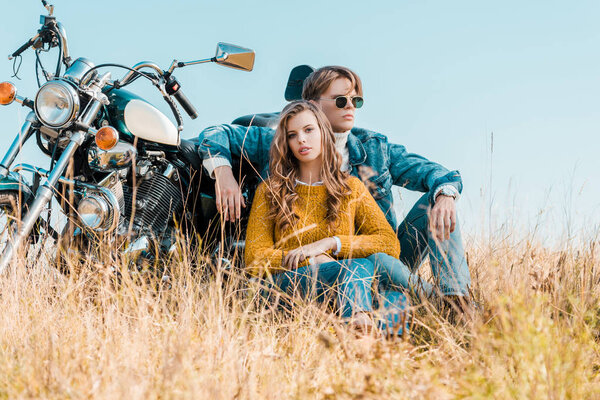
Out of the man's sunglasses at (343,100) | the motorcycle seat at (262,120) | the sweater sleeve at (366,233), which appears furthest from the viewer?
the motorcycle seat at (262,120)

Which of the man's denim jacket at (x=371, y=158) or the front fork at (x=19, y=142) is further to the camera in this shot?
the man's denim jacket at (x=371, y=158)

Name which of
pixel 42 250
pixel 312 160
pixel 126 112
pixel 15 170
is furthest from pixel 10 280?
pixel 312 160

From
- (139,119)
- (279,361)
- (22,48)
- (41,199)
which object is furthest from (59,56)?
(279,361)

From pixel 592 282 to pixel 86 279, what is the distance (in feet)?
7.82

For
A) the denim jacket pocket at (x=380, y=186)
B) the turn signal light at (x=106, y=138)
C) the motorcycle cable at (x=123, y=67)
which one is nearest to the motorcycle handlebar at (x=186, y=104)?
the motorcycle cable at (x=123, y=67)

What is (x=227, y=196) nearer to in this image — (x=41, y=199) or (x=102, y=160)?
(x=102, y=160)

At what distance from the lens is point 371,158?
3.11 metres

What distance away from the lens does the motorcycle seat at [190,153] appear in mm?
2830

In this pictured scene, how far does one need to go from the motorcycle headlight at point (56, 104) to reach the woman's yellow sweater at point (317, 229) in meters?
0.91

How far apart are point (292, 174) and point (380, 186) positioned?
2.06 feet

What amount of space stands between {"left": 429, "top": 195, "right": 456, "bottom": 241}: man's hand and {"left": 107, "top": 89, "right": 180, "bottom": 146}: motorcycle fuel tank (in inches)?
50.2

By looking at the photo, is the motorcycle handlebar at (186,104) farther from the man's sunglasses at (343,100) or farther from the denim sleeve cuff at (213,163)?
the man's sunglasses at (343,100)

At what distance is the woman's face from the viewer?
2.64 metres

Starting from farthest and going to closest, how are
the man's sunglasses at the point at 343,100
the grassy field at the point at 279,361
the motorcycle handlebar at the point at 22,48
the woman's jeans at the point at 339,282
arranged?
the man's sunglasses at the point at 343,100 → the motorcycle handlebar at the point at 22,48 → the woman's jeans at the point at 339,282 → the grassy field at the point at 279,361
